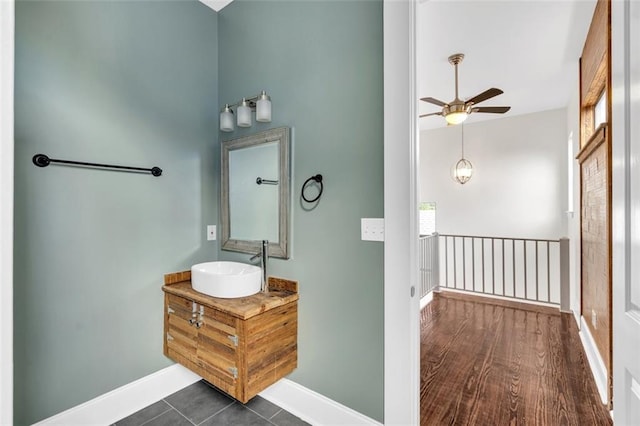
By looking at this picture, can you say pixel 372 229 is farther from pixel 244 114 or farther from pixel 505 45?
pixel 505 45

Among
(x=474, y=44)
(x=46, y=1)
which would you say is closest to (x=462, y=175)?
(x=474, y=44)

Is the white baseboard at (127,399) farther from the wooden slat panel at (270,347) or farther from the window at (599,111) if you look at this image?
the window at (599,111)

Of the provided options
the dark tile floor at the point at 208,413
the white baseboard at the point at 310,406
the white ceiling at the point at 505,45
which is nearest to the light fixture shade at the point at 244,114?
the white ceiling at the point at 505,45

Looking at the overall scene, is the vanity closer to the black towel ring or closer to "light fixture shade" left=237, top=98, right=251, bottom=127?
the black towel ring

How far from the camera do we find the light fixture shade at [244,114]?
197cm

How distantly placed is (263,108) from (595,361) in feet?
10.2

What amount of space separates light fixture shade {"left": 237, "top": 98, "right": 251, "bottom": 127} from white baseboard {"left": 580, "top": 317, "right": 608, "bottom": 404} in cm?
295

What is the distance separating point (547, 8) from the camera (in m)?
2.19

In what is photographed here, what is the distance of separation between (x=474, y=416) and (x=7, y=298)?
2.35m

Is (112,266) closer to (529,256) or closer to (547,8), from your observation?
(547,8)

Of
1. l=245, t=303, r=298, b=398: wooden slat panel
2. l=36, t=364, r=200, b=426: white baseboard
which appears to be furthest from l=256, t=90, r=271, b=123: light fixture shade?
l=36, t=364, r=200, b=426: white baseboard

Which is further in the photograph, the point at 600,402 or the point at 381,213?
the point at 600,402

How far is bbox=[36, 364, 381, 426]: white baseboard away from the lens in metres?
1.58

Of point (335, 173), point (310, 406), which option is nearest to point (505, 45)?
point (335, 173)
